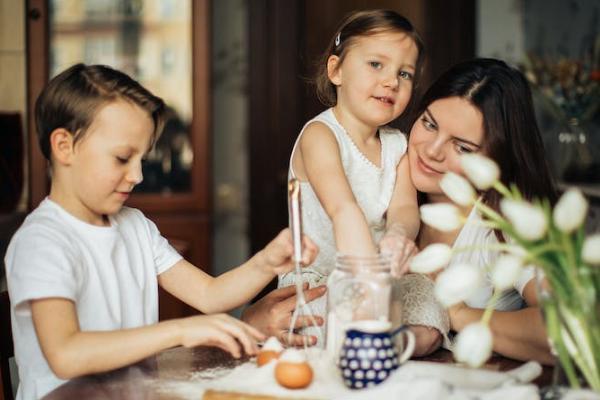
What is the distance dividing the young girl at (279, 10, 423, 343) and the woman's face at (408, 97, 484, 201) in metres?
0.06

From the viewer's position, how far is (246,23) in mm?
4199

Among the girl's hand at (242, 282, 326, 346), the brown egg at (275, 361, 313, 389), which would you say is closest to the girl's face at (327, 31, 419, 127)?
the girl's hand at (242, 282, 326, 346)

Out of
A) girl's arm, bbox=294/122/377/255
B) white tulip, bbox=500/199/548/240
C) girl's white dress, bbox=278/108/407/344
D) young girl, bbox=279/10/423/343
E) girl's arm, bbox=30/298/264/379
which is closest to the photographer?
white tulip, bbox=500/199/548/240

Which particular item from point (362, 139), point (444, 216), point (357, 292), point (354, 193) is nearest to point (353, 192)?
point (354, 193)

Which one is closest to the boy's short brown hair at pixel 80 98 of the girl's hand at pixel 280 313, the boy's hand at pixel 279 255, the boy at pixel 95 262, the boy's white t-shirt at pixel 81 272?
the boy at pixel 95 262

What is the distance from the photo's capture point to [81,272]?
161cm

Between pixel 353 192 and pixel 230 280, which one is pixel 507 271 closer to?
pixel 230 280

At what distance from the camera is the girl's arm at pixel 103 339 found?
1427mm

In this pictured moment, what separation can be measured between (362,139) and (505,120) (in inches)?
12.3

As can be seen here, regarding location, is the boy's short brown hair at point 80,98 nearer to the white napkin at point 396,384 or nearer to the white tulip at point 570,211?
the white napkin at point 396,384

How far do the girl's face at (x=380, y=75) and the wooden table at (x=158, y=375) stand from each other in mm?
527

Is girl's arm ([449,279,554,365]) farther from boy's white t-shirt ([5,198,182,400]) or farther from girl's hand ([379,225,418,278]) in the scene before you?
boy's white t-shirt ([5,198,182,400])

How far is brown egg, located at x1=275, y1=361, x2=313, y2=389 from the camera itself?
132 centimetres

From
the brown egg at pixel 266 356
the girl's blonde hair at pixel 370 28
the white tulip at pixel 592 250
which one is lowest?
the brown egg at pixel 266 356
